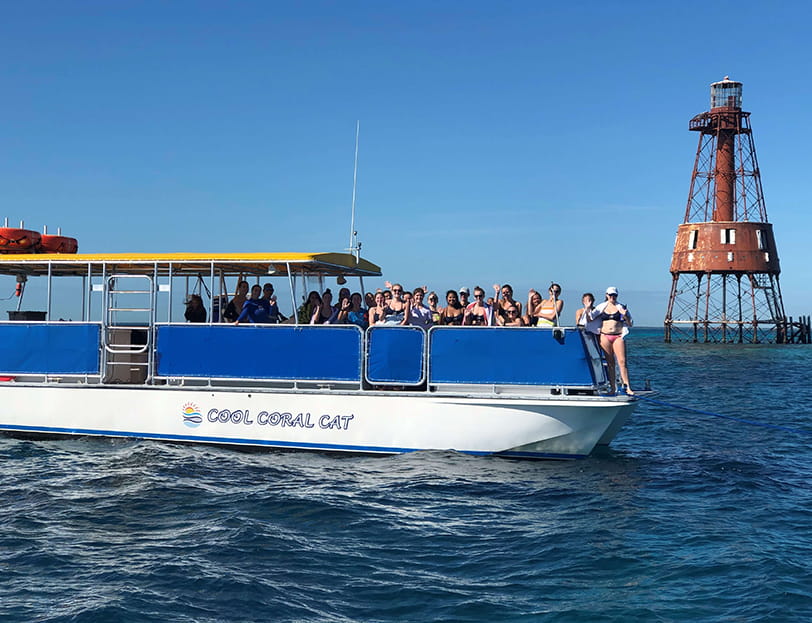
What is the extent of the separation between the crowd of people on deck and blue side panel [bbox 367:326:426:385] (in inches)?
9.1

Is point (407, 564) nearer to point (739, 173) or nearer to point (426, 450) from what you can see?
point (426, 450)

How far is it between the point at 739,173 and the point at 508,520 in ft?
227

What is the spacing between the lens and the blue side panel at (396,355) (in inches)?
519

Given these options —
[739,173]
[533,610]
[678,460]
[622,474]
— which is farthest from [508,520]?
[739,173]

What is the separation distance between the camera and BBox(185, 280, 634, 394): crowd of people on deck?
44.1 ft

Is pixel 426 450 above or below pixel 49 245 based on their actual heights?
below

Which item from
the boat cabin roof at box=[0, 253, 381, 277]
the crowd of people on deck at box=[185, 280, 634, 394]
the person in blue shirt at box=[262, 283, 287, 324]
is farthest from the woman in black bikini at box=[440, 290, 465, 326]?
the person in blue shirt at box=[262, 283, 287, 324]

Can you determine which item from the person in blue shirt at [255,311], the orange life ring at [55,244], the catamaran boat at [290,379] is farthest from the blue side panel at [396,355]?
the orange life ring at [55,244]

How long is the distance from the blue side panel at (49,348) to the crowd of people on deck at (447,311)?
1.86m

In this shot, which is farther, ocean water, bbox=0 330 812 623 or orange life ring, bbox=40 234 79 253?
orange life ring, bbox=40 234 79 253

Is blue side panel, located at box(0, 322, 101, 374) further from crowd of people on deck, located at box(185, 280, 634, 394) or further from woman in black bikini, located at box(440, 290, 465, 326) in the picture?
woman in black bikini, located at box(440, 290, 465, 326)

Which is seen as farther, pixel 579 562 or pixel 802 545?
pixel 802 545

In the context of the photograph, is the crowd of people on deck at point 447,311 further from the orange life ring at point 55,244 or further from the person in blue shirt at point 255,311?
the orange life ring at point 55,244

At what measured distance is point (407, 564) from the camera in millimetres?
8656
